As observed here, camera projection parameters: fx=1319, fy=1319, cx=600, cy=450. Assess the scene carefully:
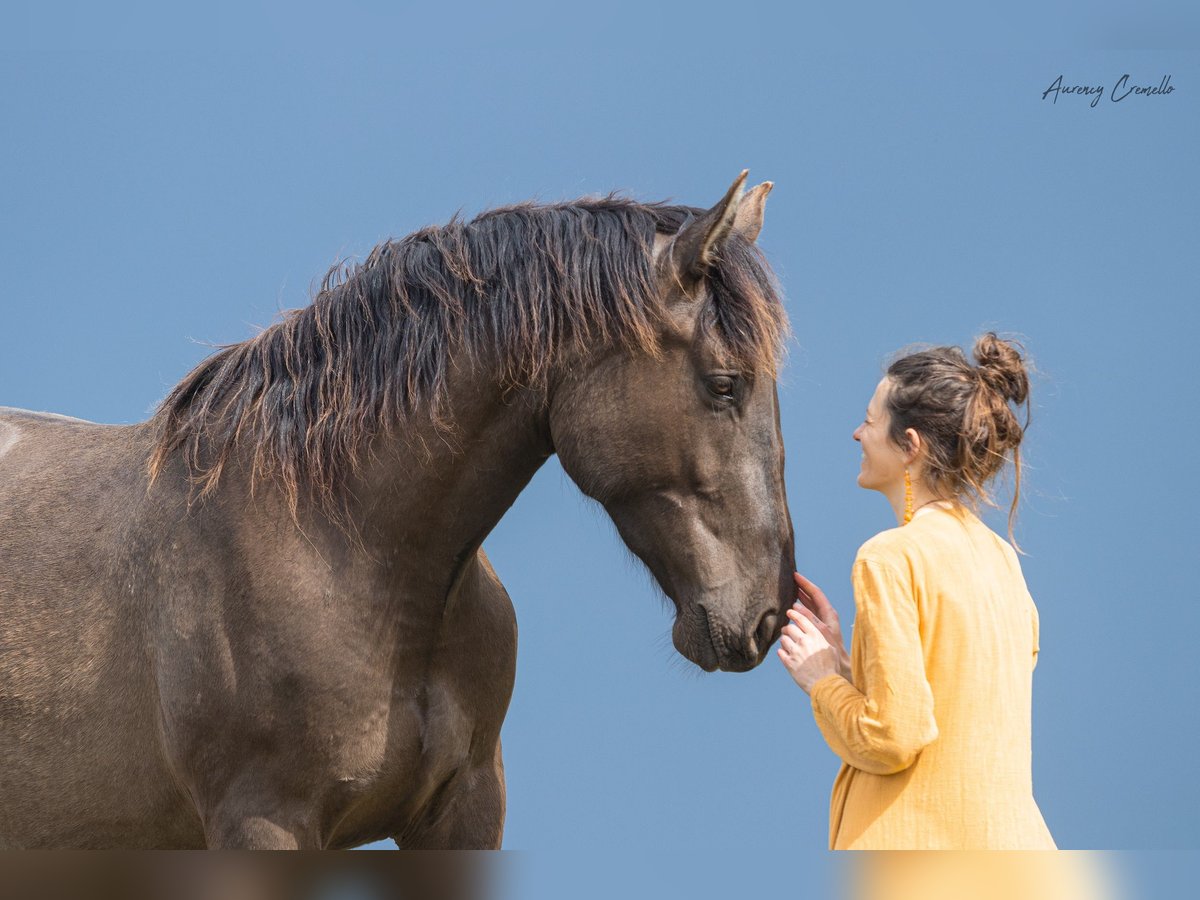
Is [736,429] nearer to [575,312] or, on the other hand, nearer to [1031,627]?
[575,312]

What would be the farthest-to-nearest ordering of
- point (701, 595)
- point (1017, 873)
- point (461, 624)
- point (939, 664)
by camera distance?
point (461, 624) → point (701, 595) → point (939, 664) → point (1017, 873)

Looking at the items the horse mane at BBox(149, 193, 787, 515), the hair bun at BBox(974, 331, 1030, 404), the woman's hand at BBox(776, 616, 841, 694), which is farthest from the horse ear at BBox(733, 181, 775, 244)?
the woman's hand at BBox(776, 616, 841, 694)

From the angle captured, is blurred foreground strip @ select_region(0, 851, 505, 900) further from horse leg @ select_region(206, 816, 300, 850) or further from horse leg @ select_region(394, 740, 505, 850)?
horse leg @ select_region(394, 740, 505, 850)

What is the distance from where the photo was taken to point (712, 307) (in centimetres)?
235

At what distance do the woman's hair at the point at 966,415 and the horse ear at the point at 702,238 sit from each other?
474mm

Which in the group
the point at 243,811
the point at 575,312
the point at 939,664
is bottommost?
the point at 243,811

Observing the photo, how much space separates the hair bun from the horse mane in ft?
1.40

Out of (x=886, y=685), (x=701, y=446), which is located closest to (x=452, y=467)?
(x=701, y=446)

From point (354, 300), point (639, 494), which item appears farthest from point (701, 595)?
point (354, 300)

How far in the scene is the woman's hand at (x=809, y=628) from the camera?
203 centimetres

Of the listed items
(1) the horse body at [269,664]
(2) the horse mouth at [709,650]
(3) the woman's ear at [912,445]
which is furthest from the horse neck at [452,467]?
(3) the woman's ear at [912,445]

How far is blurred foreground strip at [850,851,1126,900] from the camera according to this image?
1.71m

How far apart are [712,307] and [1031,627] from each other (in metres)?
0.78

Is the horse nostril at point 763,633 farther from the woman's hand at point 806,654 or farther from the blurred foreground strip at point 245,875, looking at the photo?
the blurred foreground strip at point 245,875
